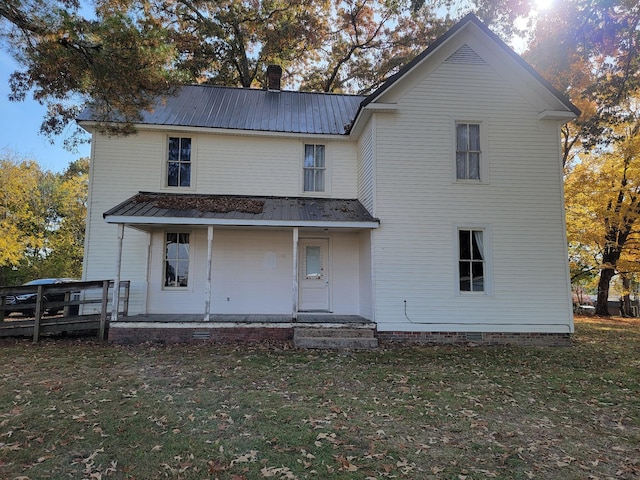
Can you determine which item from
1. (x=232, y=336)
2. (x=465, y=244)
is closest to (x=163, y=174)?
(x=232, y=336)

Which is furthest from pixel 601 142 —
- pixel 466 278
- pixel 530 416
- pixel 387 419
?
pixel 387 419

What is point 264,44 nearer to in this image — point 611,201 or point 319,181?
point 319,181

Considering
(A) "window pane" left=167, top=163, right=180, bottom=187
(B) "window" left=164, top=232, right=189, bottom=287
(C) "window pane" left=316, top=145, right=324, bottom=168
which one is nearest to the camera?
(B) "window" left=164, top=232, right=189, bottom=287

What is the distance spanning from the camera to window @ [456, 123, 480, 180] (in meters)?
10.0

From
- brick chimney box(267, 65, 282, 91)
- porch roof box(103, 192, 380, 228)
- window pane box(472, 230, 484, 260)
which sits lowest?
window pane box(472, 230, 484, 260)

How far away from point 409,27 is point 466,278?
1672 cm

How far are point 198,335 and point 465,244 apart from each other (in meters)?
6.86

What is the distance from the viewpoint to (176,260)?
1071 cm

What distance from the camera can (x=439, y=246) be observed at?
31.6 feet

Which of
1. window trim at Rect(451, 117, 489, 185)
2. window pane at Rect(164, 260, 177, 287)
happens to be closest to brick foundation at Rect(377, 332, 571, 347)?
window trim at Rect(451, 117, 489, 185)

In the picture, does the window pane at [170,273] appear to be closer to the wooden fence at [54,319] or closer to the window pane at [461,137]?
the wooden fence at [54,319]

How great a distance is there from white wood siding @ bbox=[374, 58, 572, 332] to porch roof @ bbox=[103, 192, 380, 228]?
114 cm

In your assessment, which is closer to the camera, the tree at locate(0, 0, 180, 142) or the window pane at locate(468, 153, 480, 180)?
the tree at locate(0, 0, 180, 142)

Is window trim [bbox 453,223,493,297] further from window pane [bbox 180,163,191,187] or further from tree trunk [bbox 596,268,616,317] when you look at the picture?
tree trunk [bbox 596,268,616,317]
